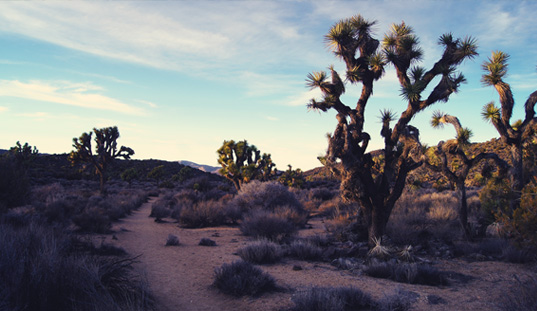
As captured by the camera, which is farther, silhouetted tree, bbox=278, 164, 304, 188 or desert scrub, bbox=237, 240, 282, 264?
silhouetted tree, bbox=278, 164, 304, 188

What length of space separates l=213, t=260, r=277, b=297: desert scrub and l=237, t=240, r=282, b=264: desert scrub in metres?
2.09

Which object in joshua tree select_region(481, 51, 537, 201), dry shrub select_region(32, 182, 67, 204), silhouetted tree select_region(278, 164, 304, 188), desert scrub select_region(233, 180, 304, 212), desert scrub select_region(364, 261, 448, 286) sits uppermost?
joshua tree select_region(481, 51, 537, 201)

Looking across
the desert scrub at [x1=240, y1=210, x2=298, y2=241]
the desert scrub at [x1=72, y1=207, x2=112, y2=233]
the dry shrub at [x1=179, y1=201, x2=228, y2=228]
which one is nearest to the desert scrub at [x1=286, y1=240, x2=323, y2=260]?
the desert scrub at [x1=240, y1=210, x2=298, y2=241]

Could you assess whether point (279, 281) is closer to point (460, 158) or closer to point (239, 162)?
point (460, 158)

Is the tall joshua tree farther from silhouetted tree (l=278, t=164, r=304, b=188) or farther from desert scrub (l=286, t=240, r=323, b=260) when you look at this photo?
silhouetted tree (l=278, t=164, r=304, b=188)

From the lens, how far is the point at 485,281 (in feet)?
24.7

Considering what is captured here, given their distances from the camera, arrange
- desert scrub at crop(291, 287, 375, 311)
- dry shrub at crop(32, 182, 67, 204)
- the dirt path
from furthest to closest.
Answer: dry shrub at crop(32, 182, 67, 204) → the dirt path → desert scrub at crop(291, 287, 375, 311)

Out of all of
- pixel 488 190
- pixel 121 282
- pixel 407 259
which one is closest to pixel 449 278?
pixel 407 259

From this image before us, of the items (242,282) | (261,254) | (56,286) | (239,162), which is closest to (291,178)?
(239,162)

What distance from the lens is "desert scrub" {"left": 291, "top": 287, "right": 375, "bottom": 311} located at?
5.00m

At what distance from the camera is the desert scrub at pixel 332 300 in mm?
5004

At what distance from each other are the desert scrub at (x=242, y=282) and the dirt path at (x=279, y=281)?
0.16 metres

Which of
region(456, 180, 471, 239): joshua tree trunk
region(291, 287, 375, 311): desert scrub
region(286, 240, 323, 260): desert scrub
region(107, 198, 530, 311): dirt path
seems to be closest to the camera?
region(291, 287, 375, 311): desert scrub

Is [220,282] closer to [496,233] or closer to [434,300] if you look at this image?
[434,300]
